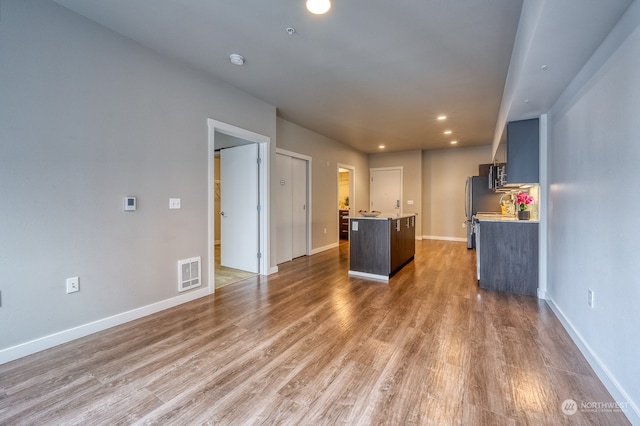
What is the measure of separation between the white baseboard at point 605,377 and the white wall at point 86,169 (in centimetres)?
361

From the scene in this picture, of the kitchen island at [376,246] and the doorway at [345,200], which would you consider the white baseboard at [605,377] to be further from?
the doorway at [345,200]

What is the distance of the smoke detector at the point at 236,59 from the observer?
9.28 ft

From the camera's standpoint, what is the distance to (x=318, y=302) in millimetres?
3154

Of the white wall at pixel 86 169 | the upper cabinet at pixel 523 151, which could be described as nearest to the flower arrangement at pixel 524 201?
the upper cabinet at pixel 523 151

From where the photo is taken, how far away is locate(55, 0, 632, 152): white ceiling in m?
1.82

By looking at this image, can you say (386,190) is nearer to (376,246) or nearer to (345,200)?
(345,200)

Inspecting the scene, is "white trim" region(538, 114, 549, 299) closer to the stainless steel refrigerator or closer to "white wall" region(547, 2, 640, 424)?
"white wall" region(547, 2, 640, 424)

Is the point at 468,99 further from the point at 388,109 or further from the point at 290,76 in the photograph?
the point at 290,76

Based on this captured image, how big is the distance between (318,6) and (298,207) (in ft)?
12.7

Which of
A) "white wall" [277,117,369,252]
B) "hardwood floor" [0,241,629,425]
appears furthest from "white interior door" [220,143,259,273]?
"hardwood floor" [0,241,629,425]

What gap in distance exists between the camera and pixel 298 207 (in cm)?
565

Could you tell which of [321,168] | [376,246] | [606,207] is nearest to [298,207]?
[321,168]

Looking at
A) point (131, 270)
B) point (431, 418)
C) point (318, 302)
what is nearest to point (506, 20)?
point (431, 418)

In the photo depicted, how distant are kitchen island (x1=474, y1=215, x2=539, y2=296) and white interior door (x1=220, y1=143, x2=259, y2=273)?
10.5 feet
